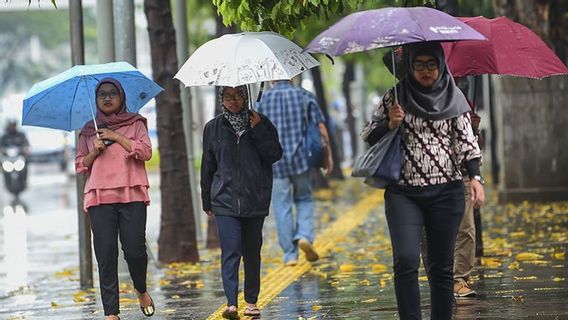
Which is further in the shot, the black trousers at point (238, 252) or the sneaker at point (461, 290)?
the sneaker at point (461, 290)

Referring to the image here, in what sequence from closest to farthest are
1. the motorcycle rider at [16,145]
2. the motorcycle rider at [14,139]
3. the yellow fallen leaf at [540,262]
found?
the yellow fallen leaf at [540,262] → the motorcycle rider at [16,145] → the motorcycle rider at [14,139]

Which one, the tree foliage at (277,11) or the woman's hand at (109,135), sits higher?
the tree foliage at (277,11)

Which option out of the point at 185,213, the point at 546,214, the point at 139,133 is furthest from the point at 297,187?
the point at 546,214

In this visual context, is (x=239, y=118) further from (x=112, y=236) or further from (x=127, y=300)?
(x=127, y=300)

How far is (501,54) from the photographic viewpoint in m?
9.63

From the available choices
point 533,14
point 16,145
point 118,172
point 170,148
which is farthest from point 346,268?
point 16,145

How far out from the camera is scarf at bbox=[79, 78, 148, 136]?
9.65 metres

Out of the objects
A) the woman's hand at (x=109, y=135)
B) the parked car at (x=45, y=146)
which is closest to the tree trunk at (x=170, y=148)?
the woman's hand at (x=109, y=135)

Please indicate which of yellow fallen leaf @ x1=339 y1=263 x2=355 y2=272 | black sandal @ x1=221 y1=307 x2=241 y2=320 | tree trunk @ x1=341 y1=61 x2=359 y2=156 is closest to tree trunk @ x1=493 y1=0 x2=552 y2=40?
yellow fallen leaf @ x1=339 y1=263 x2=355 y2=272

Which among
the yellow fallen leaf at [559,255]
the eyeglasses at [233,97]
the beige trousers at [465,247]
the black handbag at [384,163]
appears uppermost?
the eyeglasses at [233,97]

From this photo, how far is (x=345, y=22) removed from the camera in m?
7.91

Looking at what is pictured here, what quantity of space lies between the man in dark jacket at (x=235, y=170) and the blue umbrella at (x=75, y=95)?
553 millimetres

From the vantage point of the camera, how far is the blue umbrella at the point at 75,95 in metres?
10.0

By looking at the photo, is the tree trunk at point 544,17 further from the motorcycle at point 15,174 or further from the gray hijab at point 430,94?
the motorcycle at point 15,174
